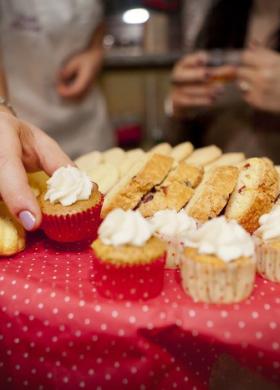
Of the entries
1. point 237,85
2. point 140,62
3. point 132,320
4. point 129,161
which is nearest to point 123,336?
point 132,320

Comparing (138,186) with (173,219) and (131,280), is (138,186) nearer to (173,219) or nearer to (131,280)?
(173,219)

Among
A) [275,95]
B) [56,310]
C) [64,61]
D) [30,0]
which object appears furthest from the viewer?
[64,61]

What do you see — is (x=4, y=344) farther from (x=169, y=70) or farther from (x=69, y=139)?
(x=169, y=70)

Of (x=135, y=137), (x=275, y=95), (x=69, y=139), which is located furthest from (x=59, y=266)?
(x=135, y=137)

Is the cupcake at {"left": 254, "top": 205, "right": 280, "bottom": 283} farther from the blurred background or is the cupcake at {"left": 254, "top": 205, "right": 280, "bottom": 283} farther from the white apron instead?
the blurred background

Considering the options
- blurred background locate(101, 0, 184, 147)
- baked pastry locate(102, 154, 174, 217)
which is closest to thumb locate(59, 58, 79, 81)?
blurred background locate(101, 0, 184, 147)

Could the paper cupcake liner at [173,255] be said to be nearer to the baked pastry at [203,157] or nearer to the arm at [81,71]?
the baked pastry at [203,157]
